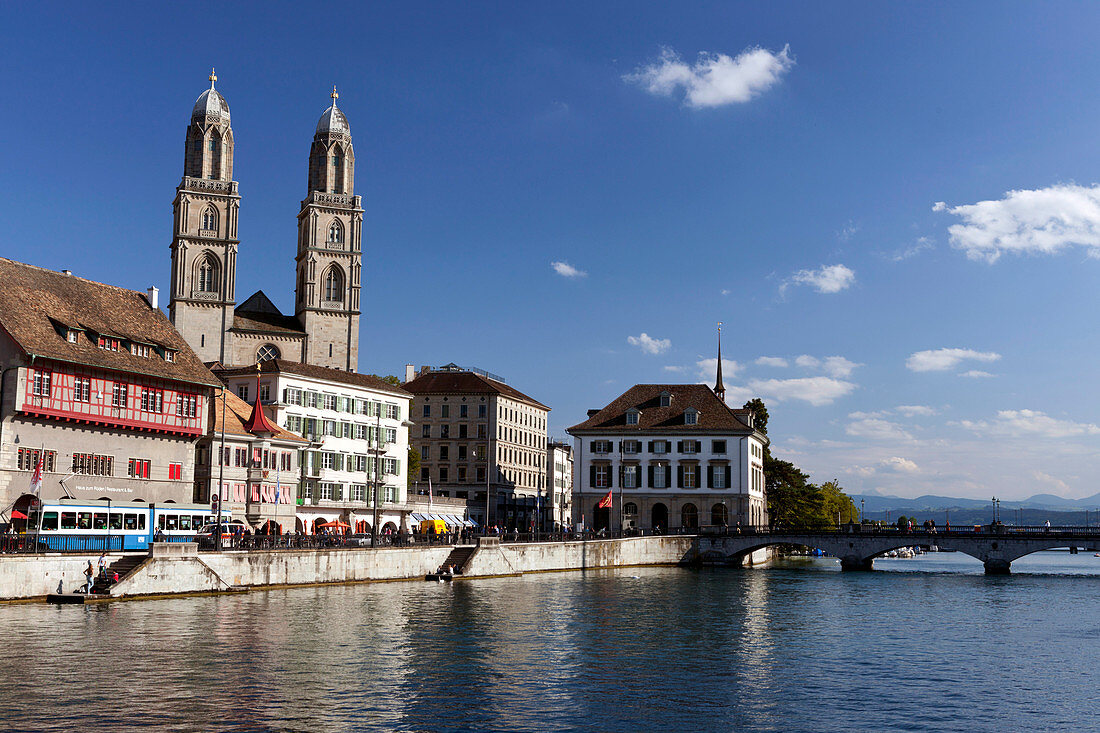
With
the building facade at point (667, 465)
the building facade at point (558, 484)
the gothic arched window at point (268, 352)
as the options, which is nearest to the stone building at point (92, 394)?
the gothic arched window at point (268, 352)

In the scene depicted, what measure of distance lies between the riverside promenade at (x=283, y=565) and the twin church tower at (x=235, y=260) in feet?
121

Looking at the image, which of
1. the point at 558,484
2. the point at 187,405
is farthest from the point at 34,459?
the point at 558,484

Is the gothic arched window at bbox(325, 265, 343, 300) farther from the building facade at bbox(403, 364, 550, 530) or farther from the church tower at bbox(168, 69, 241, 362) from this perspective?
the building facade at bbox(403, 364, 550, 530)

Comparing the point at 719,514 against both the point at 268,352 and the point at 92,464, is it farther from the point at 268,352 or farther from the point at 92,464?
the point at 92,464

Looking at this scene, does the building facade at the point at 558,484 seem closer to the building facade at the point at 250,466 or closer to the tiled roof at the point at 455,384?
the tiled roof at the point at 455,384

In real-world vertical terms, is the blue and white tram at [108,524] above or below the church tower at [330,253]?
below

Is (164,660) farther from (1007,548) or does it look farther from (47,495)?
(1007,548)

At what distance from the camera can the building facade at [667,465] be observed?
335 feet

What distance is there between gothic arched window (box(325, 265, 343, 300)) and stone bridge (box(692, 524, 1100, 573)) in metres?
42.0

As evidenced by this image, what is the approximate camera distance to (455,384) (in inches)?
4835

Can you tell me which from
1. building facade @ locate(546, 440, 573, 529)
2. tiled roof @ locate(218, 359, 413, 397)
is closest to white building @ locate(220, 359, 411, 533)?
tiled roof @ locate(218, 359, 413, 397)

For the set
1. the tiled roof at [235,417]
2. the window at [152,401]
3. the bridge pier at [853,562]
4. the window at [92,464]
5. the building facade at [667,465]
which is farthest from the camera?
A: the building facade at [667,465]

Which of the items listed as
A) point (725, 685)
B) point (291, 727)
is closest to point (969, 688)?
point (725, 685)

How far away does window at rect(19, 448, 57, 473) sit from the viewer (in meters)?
53.2
